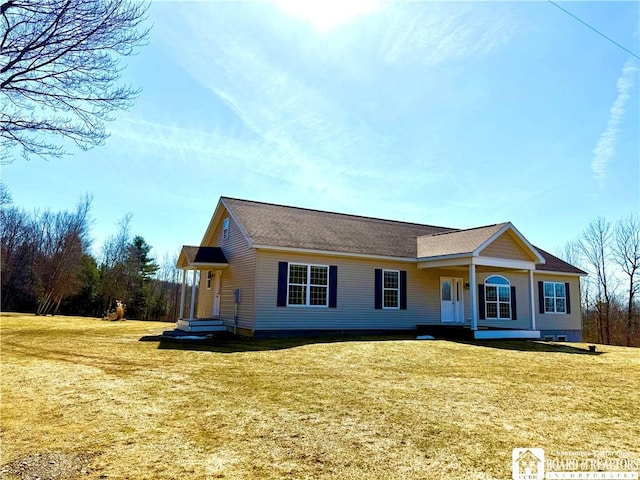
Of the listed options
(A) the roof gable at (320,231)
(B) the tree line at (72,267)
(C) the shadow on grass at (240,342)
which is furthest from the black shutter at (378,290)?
(B) the tree line at (72,267)

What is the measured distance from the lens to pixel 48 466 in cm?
377

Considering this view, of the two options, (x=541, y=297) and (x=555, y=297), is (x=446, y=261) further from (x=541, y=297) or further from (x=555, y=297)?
(x=555, y=297)

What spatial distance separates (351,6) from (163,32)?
11.9ft

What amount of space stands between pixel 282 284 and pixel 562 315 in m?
14.8

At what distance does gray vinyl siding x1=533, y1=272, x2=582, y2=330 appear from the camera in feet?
65.6

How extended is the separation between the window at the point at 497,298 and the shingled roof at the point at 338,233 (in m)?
2.07

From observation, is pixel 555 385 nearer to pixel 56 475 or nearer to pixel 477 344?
pixel 477 344

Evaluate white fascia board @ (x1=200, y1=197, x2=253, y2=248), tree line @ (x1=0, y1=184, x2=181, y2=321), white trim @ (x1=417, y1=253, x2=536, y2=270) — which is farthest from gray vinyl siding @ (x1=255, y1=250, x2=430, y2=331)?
tree line @ (x1=0, y1=184, x2=181, y2=321)

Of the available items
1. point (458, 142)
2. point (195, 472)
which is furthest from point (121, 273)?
point (195, 472)

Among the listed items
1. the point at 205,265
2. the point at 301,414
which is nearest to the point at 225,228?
the point at 205,265

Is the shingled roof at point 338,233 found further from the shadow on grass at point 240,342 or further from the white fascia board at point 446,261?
the shadow on grass at point 240,342

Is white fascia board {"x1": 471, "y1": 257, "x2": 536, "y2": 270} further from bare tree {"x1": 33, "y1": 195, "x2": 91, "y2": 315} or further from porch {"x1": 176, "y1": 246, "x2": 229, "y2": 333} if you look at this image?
bare tree {"x1": 33, "y1": 195, "x2": 91, "y2": 315}

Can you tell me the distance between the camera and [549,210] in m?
22.0

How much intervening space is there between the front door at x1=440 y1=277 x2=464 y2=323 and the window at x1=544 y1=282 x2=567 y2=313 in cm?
538
